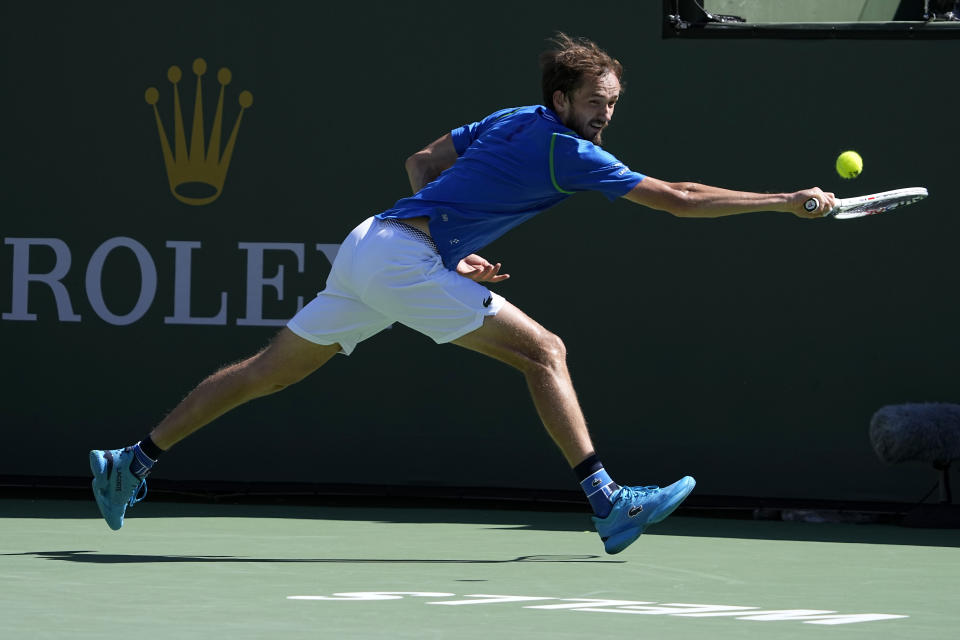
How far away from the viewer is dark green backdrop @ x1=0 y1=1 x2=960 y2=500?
6711 millimetres

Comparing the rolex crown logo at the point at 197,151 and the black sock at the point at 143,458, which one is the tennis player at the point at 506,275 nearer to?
the black sock at the point at 143,458

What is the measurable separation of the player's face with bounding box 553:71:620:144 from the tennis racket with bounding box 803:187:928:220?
2.24 feet

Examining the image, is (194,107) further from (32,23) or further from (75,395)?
(75,395)

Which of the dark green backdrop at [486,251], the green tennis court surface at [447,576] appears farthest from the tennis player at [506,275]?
the dark green backdrop at [486,251]

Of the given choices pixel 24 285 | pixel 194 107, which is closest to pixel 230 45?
pixel 194 107

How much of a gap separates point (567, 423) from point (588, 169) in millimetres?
753

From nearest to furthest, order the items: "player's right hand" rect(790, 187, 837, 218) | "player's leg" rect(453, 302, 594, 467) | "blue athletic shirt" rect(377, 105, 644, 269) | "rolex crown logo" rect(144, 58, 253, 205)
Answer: "player's right hand" rect(790, 187, 837, 218), "blue athletic shirt" rect(377, 105, 644, 269), "player's leg" rect(453, 302, 594, 467), "rolex crown logo" rect(144, 58, 253, 205)

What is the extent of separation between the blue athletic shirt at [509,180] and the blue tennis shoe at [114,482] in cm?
114

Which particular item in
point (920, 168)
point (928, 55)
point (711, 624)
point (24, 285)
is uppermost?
point (928, 55)

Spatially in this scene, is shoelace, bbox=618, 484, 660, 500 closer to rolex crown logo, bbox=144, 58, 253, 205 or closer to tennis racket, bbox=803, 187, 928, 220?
tennis racket, bbox=803, 187, 928, 220

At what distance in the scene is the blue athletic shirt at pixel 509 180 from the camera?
5113 millimetres

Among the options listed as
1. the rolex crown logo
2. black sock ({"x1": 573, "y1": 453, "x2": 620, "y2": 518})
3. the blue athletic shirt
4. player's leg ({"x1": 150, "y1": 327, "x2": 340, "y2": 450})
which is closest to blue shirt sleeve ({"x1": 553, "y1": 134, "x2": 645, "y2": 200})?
the blue athletic shirt

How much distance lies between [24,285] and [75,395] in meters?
0.48

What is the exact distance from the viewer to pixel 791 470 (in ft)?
22.2
